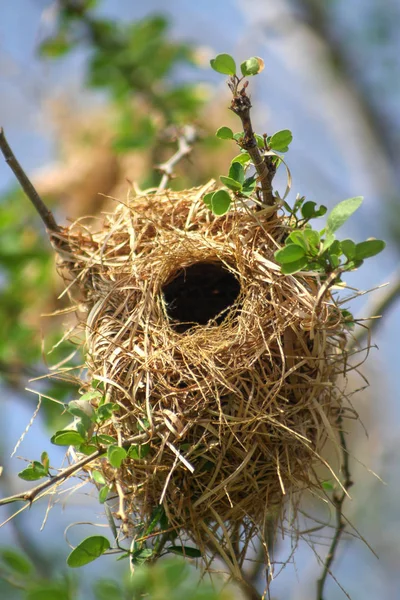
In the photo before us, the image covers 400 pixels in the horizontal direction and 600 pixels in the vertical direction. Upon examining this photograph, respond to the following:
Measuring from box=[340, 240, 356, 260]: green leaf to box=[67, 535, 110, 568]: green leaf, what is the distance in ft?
2.09

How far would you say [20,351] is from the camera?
8.21 ft

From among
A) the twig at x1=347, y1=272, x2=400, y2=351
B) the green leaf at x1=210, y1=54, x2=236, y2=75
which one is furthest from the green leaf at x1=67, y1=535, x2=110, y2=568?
the twig at x1=347, y1=272, x2=400, y2=351

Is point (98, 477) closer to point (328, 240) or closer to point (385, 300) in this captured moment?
point (328, 240)

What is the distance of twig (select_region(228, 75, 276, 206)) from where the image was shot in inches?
46.3

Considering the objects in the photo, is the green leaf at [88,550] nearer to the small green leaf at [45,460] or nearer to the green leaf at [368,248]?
the small green leaf at [45,460]

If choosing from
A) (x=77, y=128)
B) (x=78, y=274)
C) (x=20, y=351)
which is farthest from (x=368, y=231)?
(x=78, y=274)

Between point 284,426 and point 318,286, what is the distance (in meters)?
0.27

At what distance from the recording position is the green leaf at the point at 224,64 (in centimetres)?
121

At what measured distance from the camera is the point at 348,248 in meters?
1.19

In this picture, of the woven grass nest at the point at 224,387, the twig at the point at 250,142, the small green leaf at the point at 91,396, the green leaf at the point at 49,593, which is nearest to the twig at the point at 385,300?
the woven grass nest at the point at 224,387

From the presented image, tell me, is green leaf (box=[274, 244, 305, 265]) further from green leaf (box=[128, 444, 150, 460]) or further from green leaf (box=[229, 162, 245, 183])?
green leaf (box=[128, 444, 150, 460])

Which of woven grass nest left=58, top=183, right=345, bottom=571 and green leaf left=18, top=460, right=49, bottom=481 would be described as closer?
green leaf left=18, top=460, right=49, bottom=481

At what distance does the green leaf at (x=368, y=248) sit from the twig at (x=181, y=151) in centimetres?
67

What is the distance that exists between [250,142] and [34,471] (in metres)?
0.66
